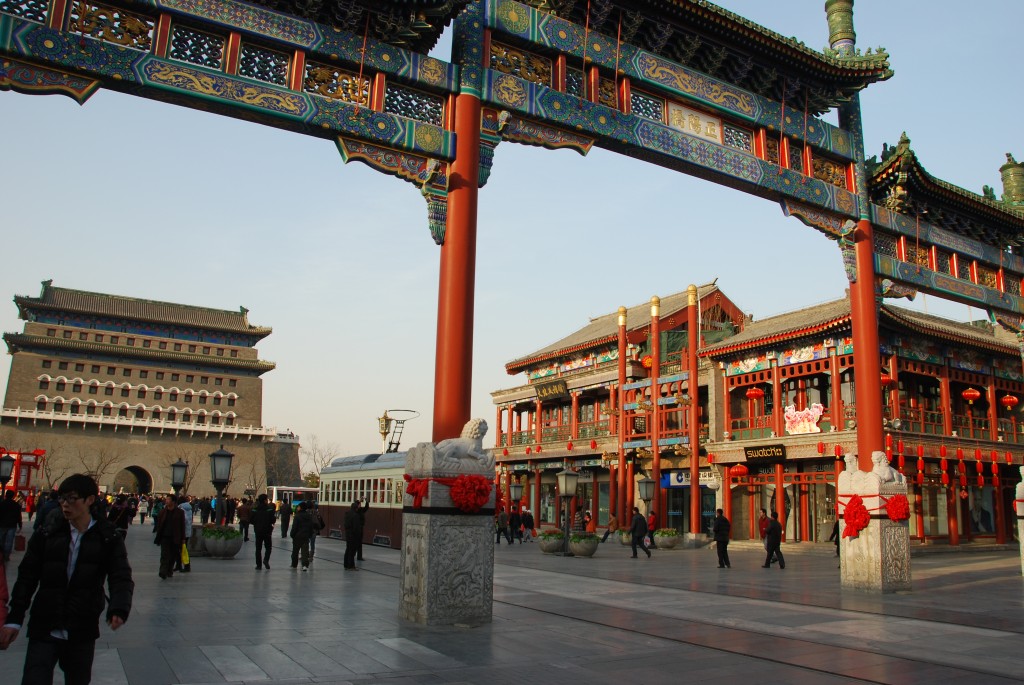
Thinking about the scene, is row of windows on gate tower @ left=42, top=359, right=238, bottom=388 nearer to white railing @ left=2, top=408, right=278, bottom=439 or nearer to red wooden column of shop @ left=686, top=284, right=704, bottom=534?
white railing @ left=2, top=408, right=278, bottom=439

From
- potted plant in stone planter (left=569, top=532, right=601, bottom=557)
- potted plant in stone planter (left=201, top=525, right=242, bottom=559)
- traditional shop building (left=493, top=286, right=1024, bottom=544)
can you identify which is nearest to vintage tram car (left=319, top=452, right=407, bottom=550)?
potted plant in stone planter (left=201, top=525, right=242, bottom=559)

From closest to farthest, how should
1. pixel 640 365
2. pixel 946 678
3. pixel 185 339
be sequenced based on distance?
pixel 946 678 → pixel 640 365 → pixel 185 339

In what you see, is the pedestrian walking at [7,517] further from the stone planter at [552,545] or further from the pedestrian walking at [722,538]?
the pedestrian walking at [722,538]

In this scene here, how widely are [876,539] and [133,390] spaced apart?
65.2 m

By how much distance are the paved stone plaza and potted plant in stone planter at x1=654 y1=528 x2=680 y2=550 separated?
563 inches

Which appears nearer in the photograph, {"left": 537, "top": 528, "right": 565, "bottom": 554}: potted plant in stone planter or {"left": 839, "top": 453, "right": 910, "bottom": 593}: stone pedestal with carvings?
{"left": 839, "top": 453, "right": 910, "bottom": 593}: stone pedestal with carvings

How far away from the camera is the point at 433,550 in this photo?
8.92 meters

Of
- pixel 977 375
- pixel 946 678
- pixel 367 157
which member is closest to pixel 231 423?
pixel 977 375

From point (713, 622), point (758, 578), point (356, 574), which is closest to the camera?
point (713, 622)

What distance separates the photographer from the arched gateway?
9.30m

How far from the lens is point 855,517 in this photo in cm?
1329

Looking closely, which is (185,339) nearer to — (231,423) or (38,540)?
(231,423)

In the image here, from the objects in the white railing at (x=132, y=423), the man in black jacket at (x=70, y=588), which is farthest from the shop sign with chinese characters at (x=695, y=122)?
the white railing at (x=132, y=423)

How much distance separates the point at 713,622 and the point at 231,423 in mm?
66221
